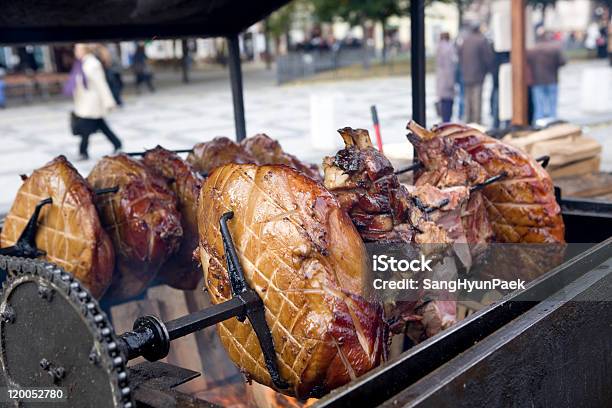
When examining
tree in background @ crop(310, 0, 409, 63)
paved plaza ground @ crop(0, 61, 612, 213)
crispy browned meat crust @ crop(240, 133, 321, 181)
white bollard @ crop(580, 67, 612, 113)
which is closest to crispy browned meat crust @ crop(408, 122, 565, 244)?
crispy browned meat crust @ crop(240, 133, 321, 181)

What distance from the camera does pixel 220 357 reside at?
10.6ft

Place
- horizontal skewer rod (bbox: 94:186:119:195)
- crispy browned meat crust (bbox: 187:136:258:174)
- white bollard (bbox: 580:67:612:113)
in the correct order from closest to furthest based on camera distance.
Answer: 1. horizontal skewer rod (bbox: 94:186:119:195)
2. crispy browned meat crust (bbox: 187:136:258:174)
3. white bollard (bbox: 580:67:612:113)

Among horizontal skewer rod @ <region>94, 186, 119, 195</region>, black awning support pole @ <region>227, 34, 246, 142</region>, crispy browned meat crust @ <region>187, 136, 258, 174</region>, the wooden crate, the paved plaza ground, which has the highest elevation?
black awning support pole @ <region>227, 34, 246, 142</region>

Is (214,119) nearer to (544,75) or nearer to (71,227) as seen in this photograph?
A: (544,75)

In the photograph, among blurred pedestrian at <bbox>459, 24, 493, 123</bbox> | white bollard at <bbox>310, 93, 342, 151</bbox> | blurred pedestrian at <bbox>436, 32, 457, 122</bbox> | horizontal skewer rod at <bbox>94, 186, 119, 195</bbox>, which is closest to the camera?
horizontal skewer rod at <bbox>94, 186, 119, 195</bbox>

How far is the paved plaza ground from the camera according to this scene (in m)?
10.7

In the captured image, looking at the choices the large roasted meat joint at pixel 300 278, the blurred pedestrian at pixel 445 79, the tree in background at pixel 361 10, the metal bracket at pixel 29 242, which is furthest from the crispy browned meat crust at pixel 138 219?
the tree in background at pixel 361 10

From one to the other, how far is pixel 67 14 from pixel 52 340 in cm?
189

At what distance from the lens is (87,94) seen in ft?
32.9

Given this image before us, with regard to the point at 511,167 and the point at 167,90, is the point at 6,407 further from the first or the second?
the point at 167,90

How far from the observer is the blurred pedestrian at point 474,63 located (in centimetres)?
1182

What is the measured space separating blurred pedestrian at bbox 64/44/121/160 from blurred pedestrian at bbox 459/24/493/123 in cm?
641

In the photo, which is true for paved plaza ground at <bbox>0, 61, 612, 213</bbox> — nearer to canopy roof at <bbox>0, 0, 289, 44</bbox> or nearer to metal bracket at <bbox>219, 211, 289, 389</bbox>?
canopy roof at <bbox>0, 0, 289, 44</bbox>

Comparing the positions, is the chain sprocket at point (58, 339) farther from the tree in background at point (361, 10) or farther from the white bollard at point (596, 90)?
the tree in background at point (361, 10)
